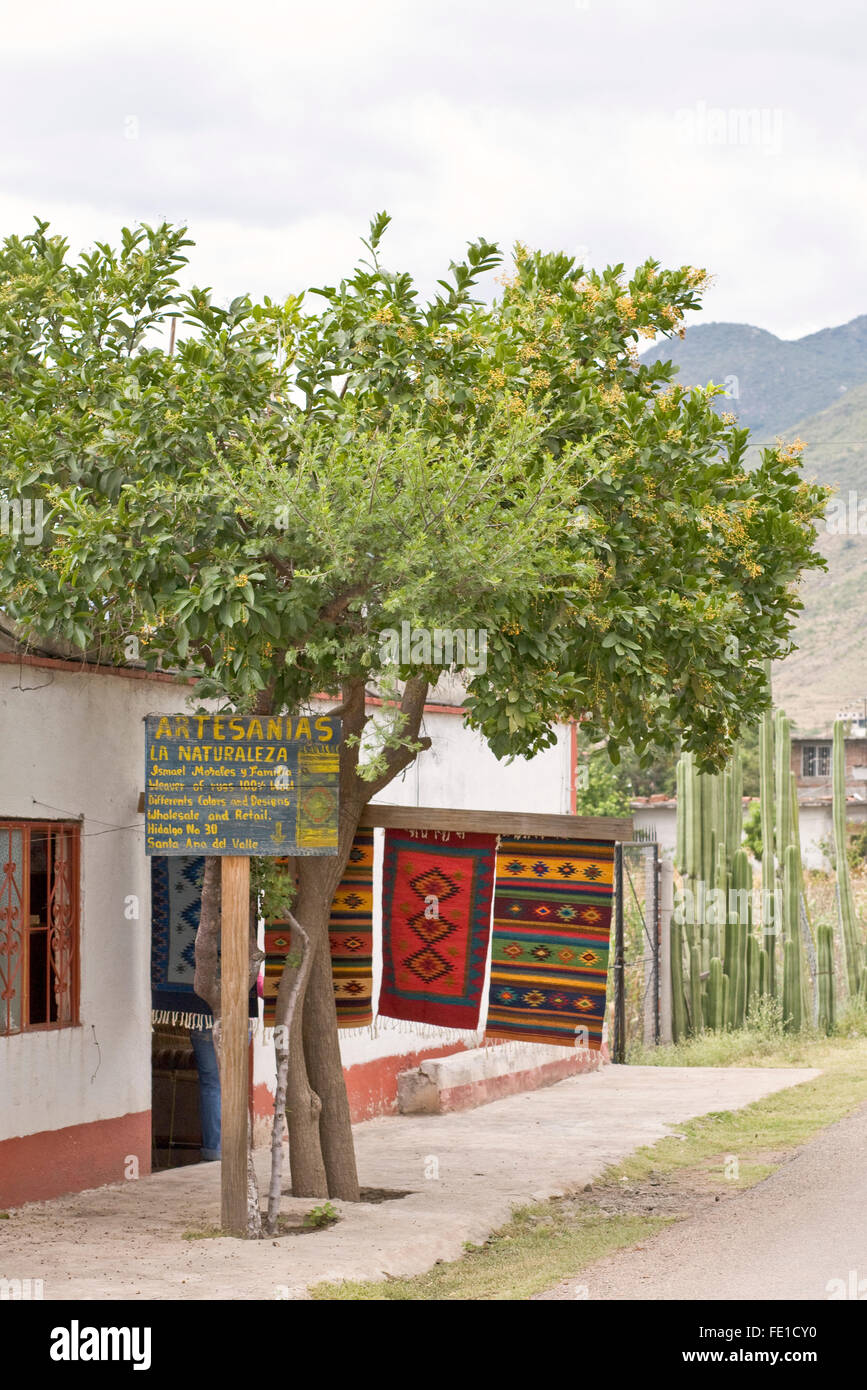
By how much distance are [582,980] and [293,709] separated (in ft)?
8.68

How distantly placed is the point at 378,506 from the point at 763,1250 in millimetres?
4362

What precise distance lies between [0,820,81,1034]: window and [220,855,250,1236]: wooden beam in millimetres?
1681

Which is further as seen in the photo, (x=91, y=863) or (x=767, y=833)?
(x=767, y=833)

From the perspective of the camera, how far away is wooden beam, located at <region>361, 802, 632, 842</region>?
9.50 m

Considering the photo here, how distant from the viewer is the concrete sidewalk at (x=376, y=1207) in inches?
280

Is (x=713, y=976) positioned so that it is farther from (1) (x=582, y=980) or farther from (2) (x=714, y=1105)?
(1) (x=582, y=980)

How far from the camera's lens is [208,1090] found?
35.7ft

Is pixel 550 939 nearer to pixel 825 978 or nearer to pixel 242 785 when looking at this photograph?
pixel 242 785

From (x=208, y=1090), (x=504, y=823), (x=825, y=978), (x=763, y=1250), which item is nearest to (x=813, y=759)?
(x=825, y=978)

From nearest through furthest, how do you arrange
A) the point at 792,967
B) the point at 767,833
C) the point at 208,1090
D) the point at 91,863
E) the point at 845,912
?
the point at 91,863
the point at 208,1090
the point at 792,967
the point at 767,833
the point at 845,912

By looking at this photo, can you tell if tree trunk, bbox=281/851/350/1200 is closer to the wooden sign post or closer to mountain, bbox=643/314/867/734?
the wooden sign post

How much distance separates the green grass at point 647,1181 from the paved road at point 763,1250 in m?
0.21

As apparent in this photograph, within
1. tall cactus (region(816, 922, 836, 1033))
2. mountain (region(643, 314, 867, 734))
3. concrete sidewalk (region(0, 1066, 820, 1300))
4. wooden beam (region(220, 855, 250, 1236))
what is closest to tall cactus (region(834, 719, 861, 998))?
tall cactus (region(816, 922, 836, 1033))

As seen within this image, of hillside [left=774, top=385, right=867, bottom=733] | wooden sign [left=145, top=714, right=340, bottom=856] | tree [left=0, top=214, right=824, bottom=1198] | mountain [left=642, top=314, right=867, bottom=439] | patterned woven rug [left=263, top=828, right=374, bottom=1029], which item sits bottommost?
patterned woven rug [left=263, top=828, right=374, bottom=1029]
